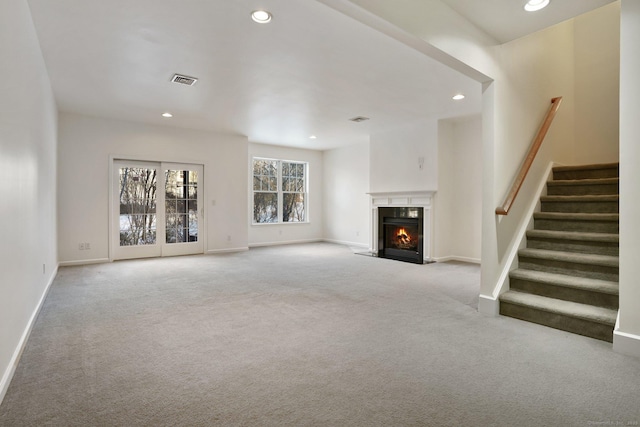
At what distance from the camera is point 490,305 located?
11.0ft

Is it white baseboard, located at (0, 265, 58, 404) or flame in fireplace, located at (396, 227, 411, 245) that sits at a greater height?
flame in fireplace, located at (396, 227, 411, 245)

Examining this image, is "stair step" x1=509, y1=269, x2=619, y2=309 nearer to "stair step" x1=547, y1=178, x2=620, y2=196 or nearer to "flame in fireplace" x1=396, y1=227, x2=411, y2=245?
"stair step" x1=547, y1=178, x2=620, y2=196

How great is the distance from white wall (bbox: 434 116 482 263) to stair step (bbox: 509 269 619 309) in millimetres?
3005

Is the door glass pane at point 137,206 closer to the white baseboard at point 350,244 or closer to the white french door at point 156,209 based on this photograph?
the white french door at point 156,209

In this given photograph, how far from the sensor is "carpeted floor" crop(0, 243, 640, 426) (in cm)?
177

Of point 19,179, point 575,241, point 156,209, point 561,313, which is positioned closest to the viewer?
point 19,179

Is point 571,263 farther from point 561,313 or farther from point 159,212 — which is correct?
point 159,212

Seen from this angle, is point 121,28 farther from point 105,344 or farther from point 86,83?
point 105,344

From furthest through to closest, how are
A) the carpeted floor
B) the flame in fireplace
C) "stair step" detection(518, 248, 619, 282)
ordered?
1. the flame in fireplace
2. "stair step" detection(518, 248, 619, 282)
3. the carpeted floor

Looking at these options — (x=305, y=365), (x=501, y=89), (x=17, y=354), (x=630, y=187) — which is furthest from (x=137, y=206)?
(x=630, y=187)

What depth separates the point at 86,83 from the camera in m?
4.56

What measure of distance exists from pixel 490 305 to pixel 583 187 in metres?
2.04

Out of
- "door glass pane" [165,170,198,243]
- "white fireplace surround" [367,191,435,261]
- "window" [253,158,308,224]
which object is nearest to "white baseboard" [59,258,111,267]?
"door glass pane" [165,170,198,243]

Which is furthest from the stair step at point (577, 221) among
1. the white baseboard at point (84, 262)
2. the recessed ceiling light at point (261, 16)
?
the white baseboard at point (84, 262)
